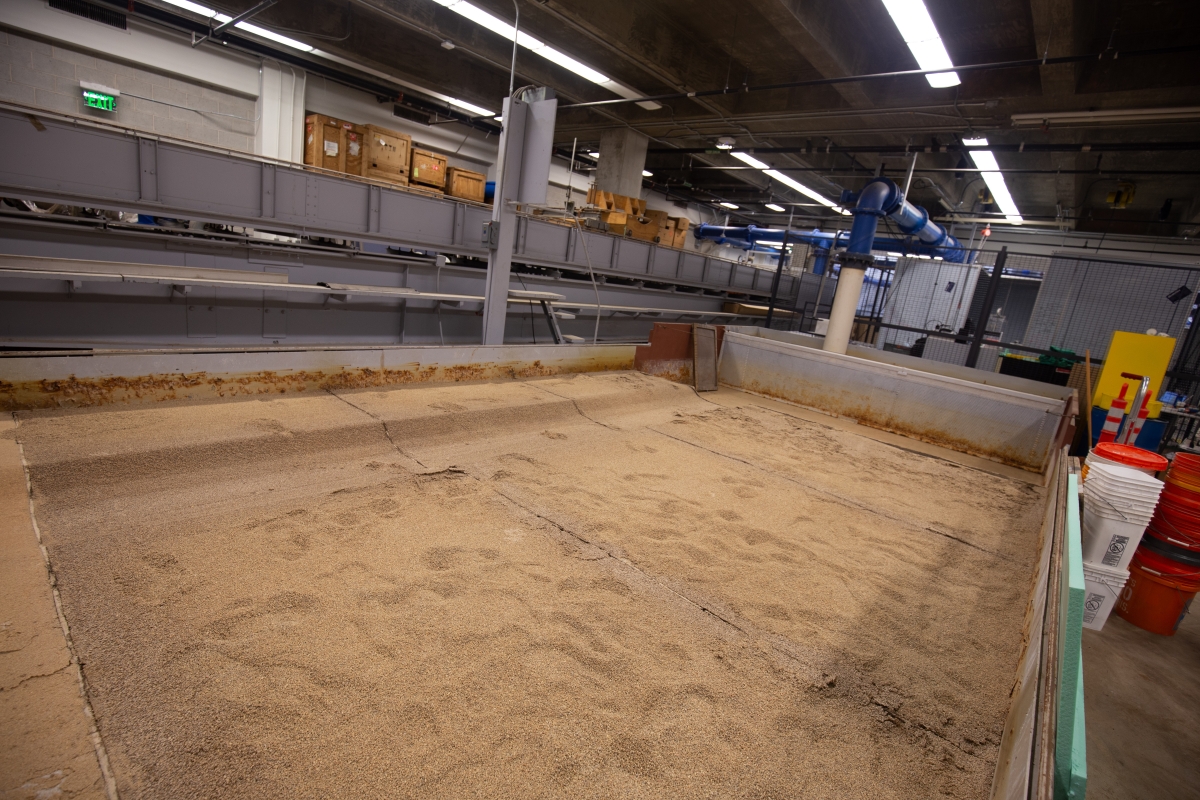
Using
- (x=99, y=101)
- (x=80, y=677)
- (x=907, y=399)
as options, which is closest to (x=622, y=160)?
(x=907, y=399)

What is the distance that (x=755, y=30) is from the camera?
7238 mm

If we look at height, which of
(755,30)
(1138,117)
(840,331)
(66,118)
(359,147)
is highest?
(755,30)

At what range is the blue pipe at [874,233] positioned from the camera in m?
7.33

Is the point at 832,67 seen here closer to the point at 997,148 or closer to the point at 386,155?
the point at 997,148

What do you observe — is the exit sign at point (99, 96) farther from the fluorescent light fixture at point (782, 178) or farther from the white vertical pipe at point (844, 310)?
the white vertical pipe at point (844, 310)

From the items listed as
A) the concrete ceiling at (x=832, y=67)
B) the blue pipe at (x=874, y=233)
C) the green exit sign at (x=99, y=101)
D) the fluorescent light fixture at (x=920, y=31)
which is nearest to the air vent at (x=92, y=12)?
the green exit sign at (x=99, y=101)

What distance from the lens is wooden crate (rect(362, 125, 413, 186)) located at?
7.21m

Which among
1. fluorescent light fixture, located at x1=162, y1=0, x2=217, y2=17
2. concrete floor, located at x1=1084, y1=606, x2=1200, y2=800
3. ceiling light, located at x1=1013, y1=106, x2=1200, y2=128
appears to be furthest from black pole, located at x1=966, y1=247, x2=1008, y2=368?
fluorescent light fixture, located at x1=162, y1=0, x2=217, y2=17

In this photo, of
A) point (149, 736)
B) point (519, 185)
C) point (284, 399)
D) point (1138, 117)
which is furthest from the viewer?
point (1138, 117)

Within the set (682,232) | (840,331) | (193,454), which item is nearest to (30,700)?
(193,454)

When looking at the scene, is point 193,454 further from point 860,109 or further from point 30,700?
point 860,109

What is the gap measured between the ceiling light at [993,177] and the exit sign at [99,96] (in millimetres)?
13371

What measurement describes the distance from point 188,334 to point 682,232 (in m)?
8.92

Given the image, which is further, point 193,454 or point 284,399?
point 284,399
